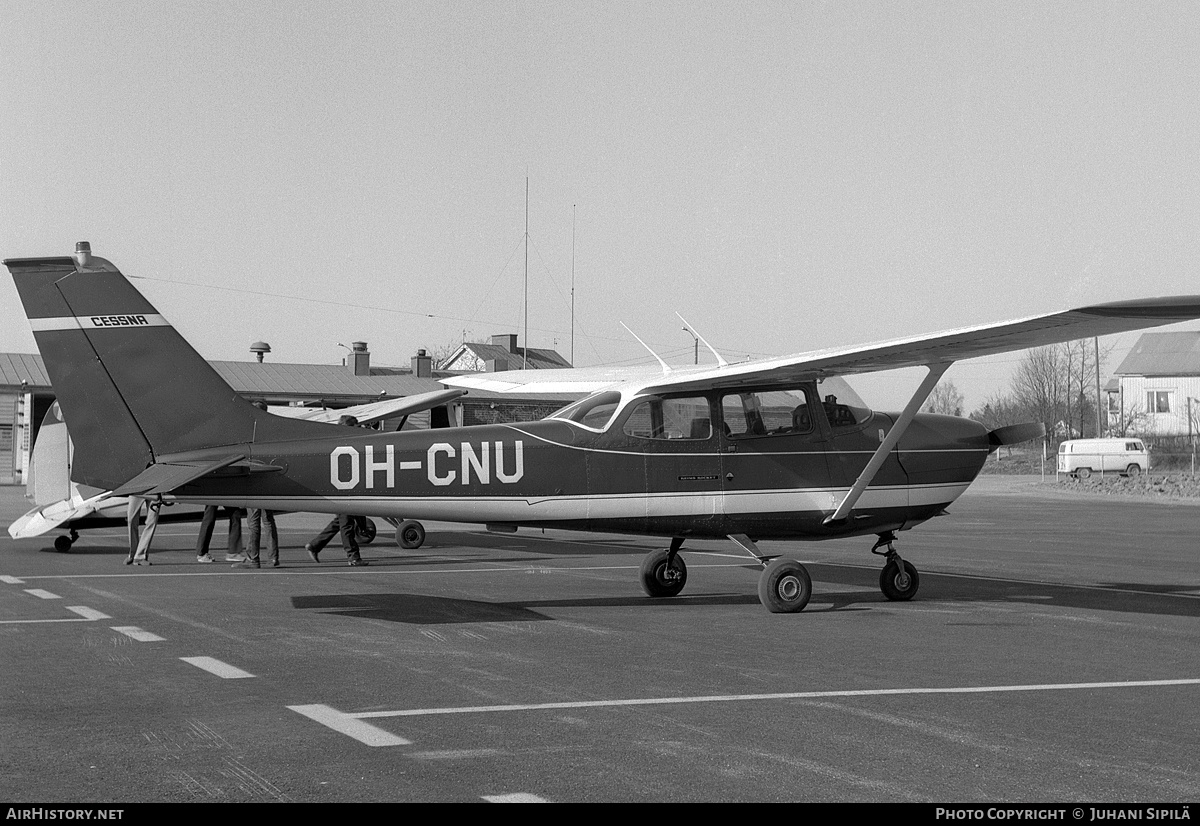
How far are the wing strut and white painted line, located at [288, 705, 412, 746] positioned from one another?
6.80 m

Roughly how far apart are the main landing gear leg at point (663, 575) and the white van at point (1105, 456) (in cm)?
5390

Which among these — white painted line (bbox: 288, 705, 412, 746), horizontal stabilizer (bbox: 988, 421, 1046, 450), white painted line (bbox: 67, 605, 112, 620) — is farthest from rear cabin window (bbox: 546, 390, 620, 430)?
white painted line (bbox: 288, 705, 412, 746)

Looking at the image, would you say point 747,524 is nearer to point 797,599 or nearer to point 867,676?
point 797,599

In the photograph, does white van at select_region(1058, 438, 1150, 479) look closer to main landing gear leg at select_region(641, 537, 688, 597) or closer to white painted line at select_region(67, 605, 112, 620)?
main landing gear leg at select_region(641, 537, 688, 597)

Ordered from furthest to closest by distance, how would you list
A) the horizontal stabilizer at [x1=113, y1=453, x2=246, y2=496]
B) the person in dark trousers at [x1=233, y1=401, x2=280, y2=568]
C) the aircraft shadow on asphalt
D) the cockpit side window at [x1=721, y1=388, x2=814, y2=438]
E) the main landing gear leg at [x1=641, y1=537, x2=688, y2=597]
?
the person in dark trousers at [x1=233, y1=401, x2=280, y2=568] < the main landing gear leg at [x1=641, y1=537, x2=688, y2=597] < the cockpit side window at [x1=721, y1=388, x2=814, y2=438] < the aircraft shadow on asphalt < the horizontal stabilizer at [x1=113, y1=453, x2=246, y2=496]

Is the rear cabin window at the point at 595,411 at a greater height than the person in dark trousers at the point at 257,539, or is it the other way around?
the rear cabin window at the point at 595,411

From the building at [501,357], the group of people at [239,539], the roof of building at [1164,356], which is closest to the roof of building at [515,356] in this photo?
the building at [501,357]

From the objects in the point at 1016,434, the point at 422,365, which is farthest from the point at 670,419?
the point at 422,365

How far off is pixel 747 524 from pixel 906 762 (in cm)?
656

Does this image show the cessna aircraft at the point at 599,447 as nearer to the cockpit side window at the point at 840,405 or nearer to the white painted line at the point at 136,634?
the cockpit side window at the point at 840,405

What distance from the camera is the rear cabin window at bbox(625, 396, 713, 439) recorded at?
1223 cm

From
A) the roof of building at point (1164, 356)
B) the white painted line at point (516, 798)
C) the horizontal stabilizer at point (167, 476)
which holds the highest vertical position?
the roof of building at point (1164, 356)

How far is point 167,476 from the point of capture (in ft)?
34.4

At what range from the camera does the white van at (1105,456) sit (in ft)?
205
